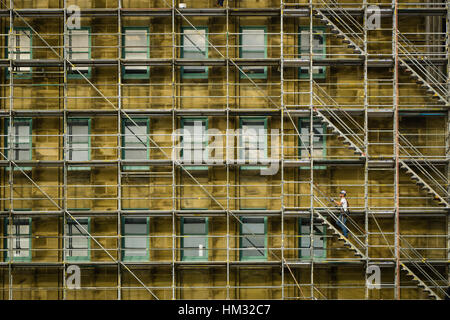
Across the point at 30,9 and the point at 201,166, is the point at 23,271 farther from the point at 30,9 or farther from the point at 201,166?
the point at 30,9

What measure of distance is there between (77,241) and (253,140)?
768cm

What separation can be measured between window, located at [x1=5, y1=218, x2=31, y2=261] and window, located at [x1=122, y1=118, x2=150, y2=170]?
15.0ft

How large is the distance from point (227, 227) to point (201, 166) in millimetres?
2460

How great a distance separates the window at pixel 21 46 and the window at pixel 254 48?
8036 millimetres

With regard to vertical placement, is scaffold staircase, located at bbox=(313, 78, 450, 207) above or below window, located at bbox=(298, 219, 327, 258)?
above

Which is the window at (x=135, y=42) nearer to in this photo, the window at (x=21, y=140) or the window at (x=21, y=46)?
the window at (x=21, y=46)

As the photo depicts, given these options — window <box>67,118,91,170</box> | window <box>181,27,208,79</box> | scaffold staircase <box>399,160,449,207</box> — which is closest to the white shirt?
scaffold staircase <box>399,160,449,207</box>

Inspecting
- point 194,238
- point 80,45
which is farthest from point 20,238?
point 80,45

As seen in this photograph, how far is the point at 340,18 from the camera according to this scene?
19469mm

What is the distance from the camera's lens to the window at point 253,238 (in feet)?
64.2

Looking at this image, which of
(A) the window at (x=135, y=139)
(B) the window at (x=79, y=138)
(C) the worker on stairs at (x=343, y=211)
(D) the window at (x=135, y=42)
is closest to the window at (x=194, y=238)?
(A) the window at (x=135, y=139)

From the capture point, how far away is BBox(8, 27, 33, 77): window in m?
19.7

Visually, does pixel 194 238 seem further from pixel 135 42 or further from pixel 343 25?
pixel 343 25

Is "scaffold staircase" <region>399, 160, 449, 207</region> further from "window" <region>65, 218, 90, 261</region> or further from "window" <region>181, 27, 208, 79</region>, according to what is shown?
"window" <region>65, 218, 90, 261</region>
